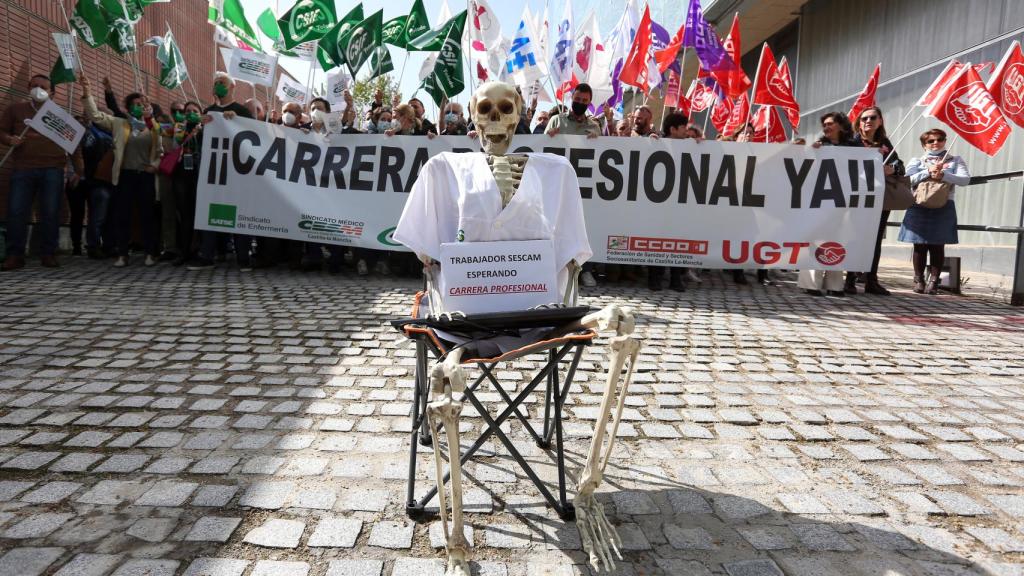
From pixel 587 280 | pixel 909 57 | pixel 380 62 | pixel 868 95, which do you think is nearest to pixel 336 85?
pixel 380 62

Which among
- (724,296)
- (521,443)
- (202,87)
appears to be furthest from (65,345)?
(202,87)

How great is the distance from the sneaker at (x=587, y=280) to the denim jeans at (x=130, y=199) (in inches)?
246

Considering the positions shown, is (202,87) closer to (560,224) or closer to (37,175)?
(37,175)

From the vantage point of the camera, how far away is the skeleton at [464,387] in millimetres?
1993

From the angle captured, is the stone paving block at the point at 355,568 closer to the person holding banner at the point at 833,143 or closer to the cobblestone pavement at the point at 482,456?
the cobblestone pavement at the point at 482,456

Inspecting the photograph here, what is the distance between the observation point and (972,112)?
766cm

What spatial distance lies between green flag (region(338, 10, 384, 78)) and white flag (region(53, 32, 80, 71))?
370 centimetres

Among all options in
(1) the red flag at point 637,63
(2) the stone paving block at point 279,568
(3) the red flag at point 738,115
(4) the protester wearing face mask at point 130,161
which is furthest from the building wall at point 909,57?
(4) the protester wearing face mask at point 130,161

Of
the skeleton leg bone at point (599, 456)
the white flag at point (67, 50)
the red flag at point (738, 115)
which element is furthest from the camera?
the red flag at point (738, 115)

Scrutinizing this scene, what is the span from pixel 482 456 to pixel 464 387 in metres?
1.28

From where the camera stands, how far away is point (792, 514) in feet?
8.55

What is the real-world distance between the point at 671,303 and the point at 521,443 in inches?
186

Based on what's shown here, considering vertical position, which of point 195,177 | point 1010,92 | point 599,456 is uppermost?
point 1010,92

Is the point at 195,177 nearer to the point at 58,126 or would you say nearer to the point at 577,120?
the point at 58,126
